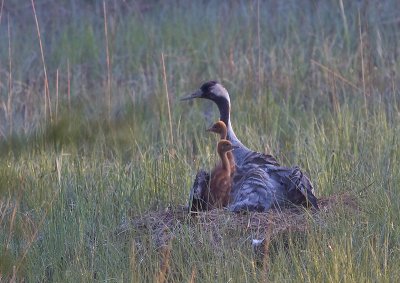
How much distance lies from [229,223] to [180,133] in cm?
272

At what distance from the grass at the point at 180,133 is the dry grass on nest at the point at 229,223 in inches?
1.1

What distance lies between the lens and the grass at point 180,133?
5688 millimetres

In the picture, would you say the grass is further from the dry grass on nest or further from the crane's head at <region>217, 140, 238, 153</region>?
the crane's head at <region>217, 140, 238, 153</region>

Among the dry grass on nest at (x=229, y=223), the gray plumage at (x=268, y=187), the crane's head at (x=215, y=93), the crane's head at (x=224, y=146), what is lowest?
the dry grass on nest at (x=229, y=223)

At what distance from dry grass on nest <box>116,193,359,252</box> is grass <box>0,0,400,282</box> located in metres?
0.03

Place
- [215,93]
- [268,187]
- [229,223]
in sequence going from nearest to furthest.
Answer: [229,223] → [268,187] → [215,93]

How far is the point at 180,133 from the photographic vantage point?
8.86m

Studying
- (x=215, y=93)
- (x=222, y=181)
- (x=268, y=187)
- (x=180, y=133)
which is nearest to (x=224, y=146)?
(x=222, y=181)

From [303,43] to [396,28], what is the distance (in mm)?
1100

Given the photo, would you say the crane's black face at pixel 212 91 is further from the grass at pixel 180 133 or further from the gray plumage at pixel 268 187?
the gray plumage at pixel 268 187

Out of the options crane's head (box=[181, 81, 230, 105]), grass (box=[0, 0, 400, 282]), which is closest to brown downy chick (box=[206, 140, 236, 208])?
grass (box=[0, 0, 400, 282])

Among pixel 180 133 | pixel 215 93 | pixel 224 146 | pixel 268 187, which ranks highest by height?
pixel 215 93

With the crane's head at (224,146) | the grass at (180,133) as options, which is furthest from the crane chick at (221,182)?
the grass at (180,133)

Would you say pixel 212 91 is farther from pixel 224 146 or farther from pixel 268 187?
pixel 268 187
